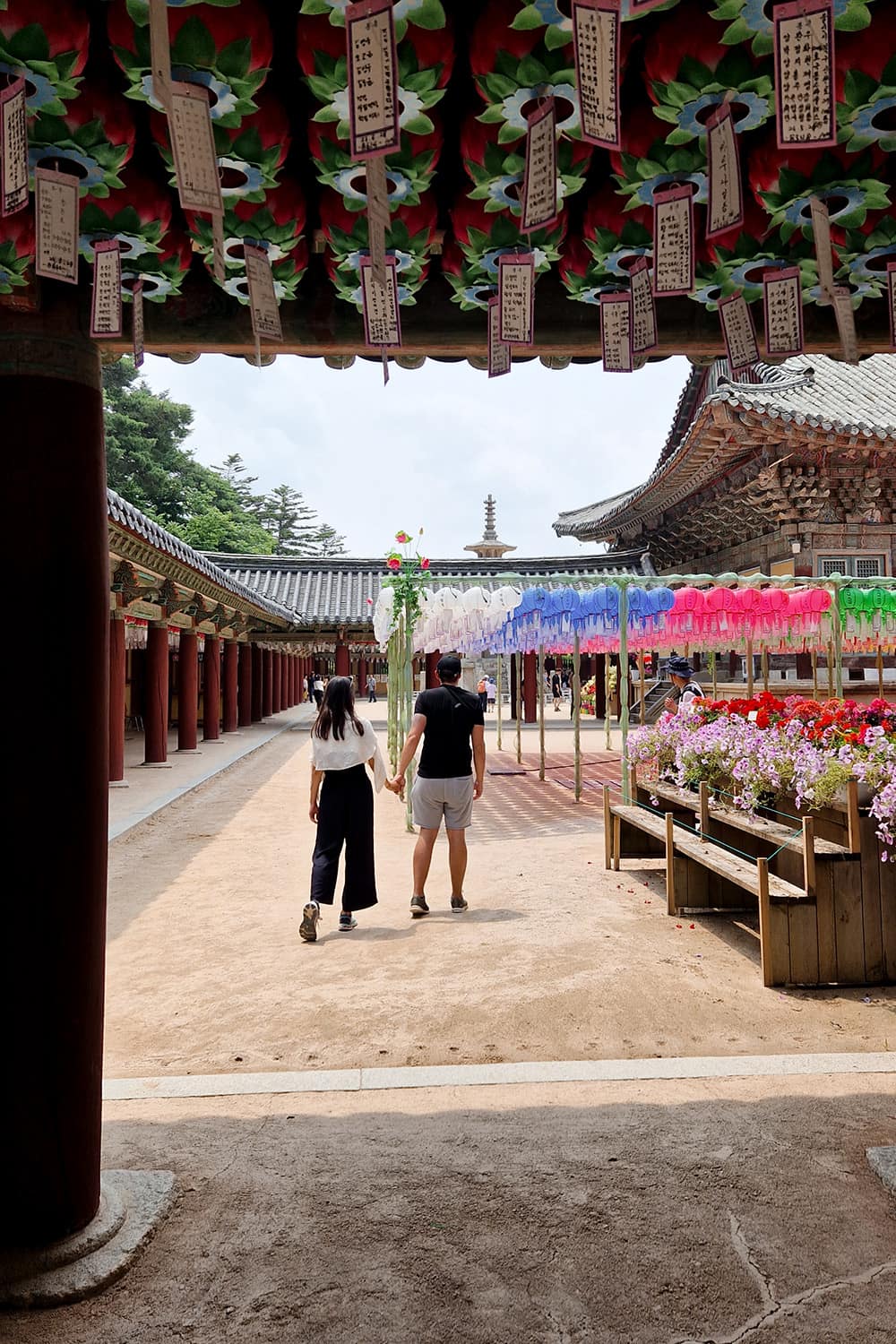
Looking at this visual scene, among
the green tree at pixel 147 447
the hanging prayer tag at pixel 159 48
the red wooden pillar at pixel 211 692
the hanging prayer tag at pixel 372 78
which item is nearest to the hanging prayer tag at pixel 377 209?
the hanging prayer tag at pixel 372 78

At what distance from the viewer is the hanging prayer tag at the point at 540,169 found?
2227 millimetres

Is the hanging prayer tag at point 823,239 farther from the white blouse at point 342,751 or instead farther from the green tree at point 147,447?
the green tree at point 147,447

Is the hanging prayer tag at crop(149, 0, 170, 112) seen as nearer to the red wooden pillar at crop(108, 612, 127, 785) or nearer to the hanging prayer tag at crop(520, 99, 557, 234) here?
the hanging prayer tag at crop(520, 99, 557, 234)

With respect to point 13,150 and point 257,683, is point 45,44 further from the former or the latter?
point 257,683

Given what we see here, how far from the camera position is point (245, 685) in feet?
88.4

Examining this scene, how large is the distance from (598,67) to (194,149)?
3.32ft

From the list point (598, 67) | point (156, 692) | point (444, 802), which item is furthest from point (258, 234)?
point (156, 692)

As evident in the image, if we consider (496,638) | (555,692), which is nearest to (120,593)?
(496,638)

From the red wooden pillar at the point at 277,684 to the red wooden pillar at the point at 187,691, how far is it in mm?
15153

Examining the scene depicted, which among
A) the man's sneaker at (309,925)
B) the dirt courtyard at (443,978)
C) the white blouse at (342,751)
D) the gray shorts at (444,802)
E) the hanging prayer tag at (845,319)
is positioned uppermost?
the hanging prayer tag at (845,319)

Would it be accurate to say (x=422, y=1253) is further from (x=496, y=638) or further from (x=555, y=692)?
(x=555, y=692)

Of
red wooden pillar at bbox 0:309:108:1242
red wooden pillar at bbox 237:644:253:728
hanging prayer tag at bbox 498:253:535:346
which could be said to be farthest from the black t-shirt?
red wooden pillar at bbox 237:644:253:728

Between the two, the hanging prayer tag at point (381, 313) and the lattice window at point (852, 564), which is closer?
the hanging prayer tag at point (381, 313)

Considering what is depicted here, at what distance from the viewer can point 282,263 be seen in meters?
2.90
